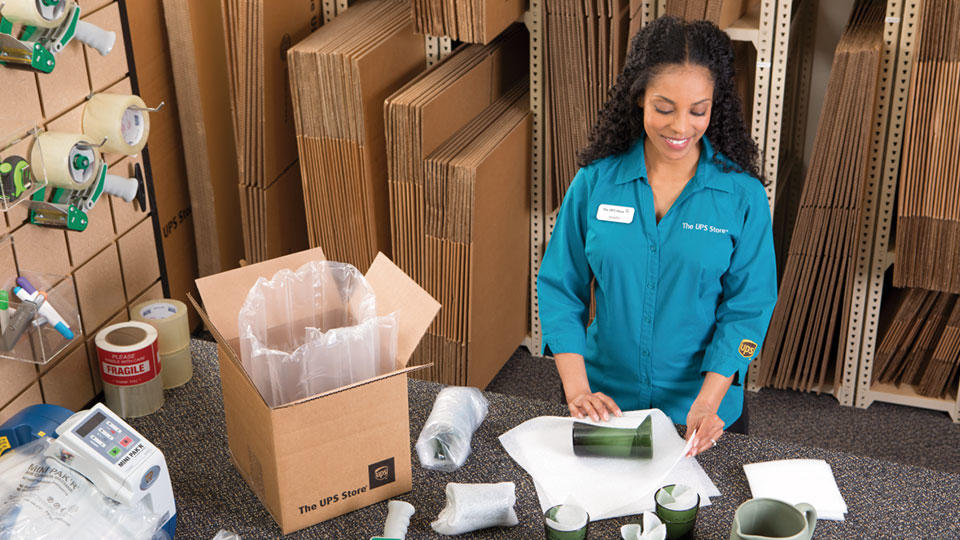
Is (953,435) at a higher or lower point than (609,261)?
lower

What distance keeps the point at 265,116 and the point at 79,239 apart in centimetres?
147

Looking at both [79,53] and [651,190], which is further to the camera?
[651,190]

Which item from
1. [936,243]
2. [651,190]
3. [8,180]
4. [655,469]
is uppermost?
[8,180]

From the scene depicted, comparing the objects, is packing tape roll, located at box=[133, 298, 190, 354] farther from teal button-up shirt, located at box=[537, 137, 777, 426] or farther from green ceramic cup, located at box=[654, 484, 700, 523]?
green ceramic cup, located at box=[654, 484, 700, 523]

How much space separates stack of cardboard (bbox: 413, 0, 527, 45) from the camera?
2.89 m

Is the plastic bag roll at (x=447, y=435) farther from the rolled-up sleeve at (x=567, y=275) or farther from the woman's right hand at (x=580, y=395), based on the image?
the rolled-up sleeve at (x=567, y=275)

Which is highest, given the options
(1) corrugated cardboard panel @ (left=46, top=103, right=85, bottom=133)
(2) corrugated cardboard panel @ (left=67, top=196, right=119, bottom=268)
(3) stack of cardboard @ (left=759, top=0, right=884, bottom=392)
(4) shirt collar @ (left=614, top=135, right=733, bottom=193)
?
(1) corrugated cardboard panel @ (left=46, top=103, right=85, bottom=133)

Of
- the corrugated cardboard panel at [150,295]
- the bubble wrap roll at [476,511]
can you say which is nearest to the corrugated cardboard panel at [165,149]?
the corrugated cardboard panel at [150,295]

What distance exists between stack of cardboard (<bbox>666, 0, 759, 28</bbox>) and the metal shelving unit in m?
0.46

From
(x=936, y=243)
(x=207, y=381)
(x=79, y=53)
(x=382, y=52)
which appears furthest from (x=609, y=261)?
(x=936, y=243)

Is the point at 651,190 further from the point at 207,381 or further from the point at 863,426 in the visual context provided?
the point at 863,426

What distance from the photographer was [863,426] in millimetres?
3346

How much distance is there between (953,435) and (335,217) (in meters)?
2.21

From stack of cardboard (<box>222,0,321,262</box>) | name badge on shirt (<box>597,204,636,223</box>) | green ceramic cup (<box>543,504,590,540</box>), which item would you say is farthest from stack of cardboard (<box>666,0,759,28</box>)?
green ceramic cup (<box>543,504,590,540</box>)
